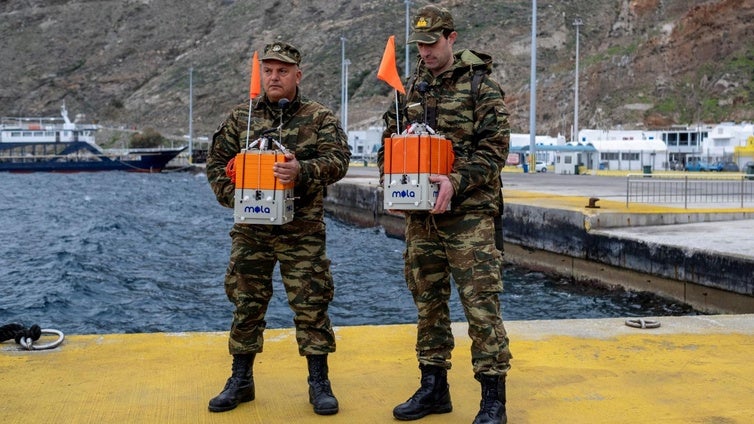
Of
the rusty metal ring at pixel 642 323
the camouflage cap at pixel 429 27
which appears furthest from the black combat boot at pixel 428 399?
the rusty metal ring at pixel 642 323

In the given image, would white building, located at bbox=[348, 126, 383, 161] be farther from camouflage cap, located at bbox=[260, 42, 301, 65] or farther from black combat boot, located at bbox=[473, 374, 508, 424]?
black combat boot, located at bbox=[473, 374, 508, 424]

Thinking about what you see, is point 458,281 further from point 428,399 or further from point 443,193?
point 428,399

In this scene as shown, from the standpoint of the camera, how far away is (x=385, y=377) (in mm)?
5234

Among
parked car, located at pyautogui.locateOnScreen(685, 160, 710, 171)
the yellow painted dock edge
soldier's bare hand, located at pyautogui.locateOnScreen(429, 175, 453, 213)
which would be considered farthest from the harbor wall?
parked car, located at pyautogui.locateOnScreen(685, 160, 710, 171)

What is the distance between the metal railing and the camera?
17.9 meters

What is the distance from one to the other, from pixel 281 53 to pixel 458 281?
1525mm

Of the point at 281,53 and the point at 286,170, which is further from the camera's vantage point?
the point at 281,53

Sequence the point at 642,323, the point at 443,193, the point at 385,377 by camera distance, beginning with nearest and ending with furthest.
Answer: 1. the point at 443,193
2. the point at 385,377
3. the point at 642,323

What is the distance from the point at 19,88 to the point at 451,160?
13010 cm

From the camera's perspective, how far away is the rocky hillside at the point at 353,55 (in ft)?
230

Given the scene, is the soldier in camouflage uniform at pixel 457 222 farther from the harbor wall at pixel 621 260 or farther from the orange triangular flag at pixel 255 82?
the harbor wall at pixel 621 260

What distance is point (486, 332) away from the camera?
4250 mm

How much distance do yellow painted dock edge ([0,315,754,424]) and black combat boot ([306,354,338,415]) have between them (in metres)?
0.05

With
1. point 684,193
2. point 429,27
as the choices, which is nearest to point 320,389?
point 429,27
